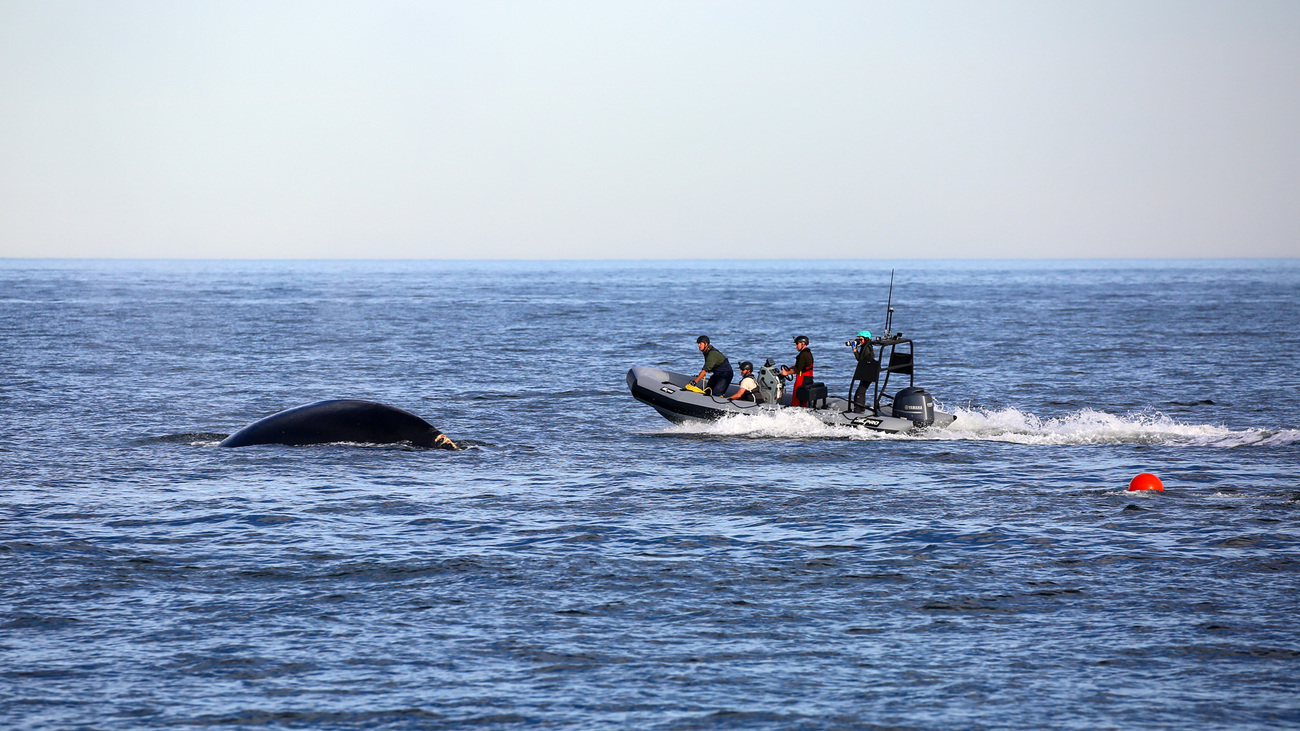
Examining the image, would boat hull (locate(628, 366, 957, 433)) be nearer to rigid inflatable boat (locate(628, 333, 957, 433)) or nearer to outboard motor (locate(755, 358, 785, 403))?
rigid inflatable boat (locate(628, 333, 957, 433))

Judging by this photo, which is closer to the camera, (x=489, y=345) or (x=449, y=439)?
(x=449, y=439)

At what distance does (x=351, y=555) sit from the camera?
46.5 feet

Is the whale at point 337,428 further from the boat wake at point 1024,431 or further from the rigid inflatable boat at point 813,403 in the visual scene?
the boat wake at point 1024,431

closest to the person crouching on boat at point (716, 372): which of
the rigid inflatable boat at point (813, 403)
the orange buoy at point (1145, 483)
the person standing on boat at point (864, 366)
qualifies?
the rigid inflatable boat at point (813, 403)

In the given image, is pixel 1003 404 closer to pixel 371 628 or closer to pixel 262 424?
pixel 262 424

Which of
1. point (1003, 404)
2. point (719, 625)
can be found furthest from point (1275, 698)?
point (1003, 404)

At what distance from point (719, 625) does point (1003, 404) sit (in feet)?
63.7

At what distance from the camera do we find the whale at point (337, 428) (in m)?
21.4

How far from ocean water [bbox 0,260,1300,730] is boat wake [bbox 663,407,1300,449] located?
0.10 m

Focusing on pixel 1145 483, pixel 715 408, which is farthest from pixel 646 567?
pixel 715 408

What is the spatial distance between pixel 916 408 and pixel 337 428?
11.0 meters

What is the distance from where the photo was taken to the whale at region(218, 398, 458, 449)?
21.4 meters

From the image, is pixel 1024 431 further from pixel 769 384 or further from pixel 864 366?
pixel 769 384

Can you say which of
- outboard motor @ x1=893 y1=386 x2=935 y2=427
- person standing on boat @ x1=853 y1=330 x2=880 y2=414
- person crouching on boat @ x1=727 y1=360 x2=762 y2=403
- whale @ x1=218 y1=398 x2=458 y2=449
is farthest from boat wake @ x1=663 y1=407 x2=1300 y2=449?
whale @ x1=218 y1=398 x2=458 y2=449
